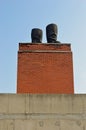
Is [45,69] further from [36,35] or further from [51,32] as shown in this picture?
[51,32]

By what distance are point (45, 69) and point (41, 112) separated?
2.91 metres

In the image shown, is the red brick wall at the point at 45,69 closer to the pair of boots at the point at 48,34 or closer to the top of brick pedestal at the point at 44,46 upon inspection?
the top of brick pedestal at the point at 44,46

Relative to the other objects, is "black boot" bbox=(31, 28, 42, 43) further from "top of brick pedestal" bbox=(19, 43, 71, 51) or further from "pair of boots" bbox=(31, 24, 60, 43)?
"top of brick pedestal" bbox=(19, 43, 71, 51)

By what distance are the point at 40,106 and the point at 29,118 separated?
0.40 metres

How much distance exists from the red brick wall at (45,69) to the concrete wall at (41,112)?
7.81 feet

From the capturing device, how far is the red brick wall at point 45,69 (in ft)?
35.7

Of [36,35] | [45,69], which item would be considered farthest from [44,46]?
[45,69]

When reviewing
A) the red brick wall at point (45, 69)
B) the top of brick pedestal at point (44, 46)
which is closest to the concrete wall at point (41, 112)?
the red brick wall at point (45, 69)

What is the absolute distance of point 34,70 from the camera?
11.1m

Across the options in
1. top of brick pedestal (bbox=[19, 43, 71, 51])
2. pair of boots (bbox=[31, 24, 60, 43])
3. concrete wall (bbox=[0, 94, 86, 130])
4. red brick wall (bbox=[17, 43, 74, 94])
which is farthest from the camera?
pair of boots (bbox=[31, 24, 60, 43])

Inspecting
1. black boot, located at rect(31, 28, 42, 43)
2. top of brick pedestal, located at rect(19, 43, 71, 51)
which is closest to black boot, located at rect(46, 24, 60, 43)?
black boot, located at rect(31, 28, 42, 43)

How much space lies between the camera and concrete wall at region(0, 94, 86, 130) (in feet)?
27.1

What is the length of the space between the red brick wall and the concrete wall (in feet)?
7.81

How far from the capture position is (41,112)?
8352mm
